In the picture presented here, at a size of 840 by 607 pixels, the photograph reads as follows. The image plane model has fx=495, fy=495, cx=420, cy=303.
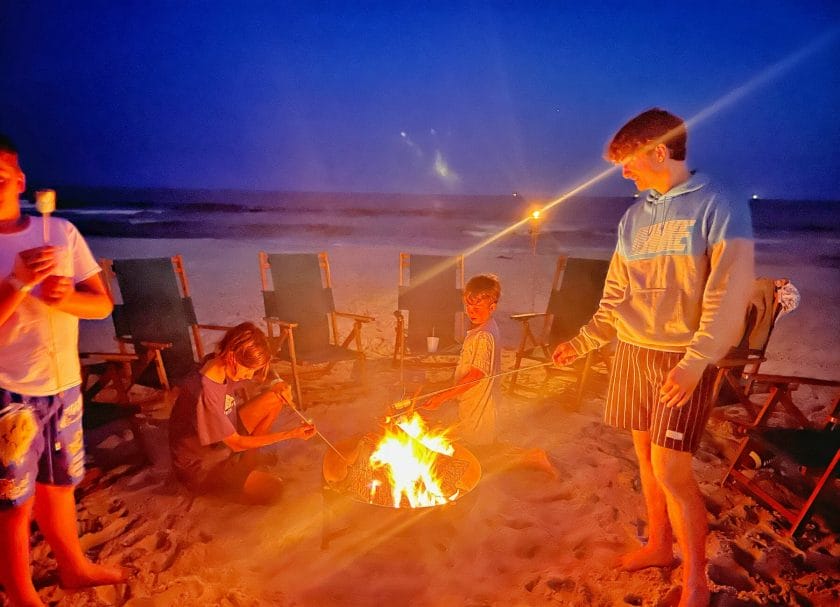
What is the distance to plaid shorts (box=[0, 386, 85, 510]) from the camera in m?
1.97

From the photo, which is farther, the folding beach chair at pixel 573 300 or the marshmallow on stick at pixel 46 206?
the folding beach chair at pixel 573 300

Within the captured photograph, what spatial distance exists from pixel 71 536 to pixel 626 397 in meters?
2.86

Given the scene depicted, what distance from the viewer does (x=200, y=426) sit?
9.72ft

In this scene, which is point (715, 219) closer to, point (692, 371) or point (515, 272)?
point (692, 371)

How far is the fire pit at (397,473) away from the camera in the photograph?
283 centimetres

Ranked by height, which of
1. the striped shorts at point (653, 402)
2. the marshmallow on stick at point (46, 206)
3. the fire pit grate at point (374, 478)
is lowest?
the fire pit grate at point (374, 478)

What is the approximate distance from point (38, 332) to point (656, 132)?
2.68m

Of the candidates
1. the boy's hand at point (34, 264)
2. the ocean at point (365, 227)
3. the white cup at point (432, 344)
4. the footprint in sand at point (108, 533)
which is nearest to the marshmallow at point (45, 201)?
the boy's hand at point (34, 264)

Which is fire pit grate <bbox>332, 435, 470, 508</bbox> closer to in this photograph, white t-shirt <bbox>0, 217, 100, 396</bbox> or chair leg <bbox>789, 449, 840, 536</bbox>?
white t-shirt <bbox>0, 217, 100, 396</bbox>

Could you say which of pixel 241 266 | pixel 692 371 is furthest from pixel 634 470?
pixel 241 266

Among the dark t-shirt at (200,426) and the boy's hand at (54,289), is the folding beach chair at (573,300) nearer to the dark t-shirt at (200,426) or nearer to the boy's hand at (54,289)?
the dark t-shirt at (200,426)

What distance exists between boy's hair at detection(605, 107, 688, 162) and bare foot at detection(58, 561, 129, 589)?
3.35 metres

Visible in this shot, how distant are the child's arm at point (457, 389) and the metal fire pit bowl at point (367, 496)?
38cm

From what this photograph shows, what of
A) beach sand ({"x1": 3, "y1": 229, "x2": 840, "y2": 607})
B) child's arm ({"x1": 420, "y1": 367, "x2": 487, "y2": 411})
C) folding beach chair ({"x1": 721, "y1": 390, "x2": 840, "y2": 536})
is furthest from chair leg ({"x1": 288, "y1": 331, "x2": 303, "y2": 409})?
folding beach chair ({"x1": 721, "y1": 390, "x2": 840, "y2": 536})
